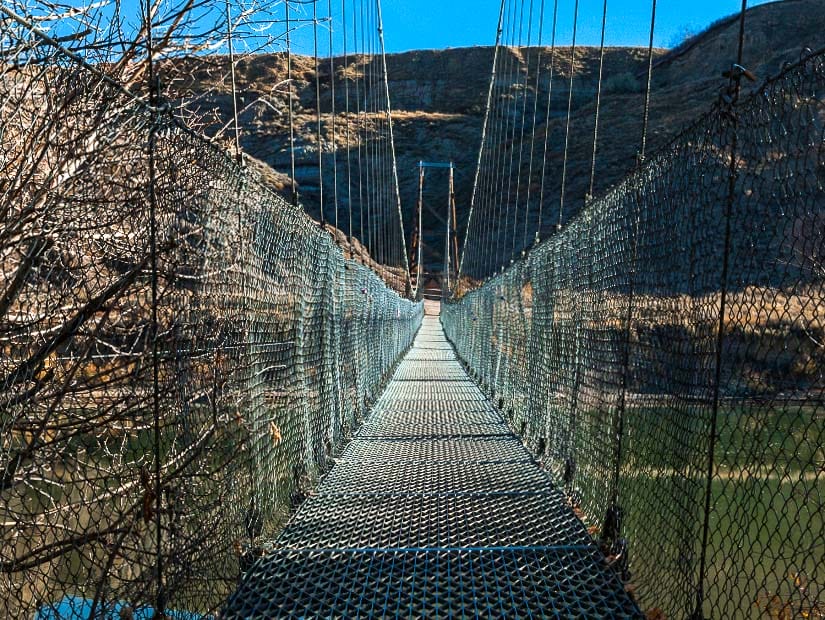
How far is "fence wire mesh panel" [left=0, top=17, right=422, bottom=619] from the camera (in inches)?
65.3

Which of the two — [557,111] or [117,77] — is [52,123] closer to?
[117,77]

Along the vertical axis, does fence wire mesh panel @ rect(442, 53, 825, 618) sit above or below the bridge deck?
above

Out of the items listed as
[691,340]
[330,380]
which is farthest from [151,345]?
[691,340]

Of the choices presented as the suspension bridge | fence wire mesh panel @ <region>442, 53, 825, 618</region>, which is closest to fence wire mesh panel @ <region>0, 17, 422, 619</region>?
the suspension bridge

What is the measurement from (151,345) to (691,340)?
1.53 meters

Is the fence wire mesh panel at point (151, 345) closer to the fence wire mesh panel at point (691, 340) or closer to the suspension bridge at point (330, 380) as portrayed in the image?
the suspension bridge at point (330, 380)

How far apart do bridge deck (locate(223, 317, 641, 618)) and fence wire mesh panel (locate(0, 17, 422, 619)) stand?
12 cm

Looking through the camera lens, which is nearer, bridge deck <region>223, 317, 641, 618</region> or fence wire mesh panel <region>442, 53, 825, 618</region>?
fence wire mesh panel <region>442, 53, 825, 618</region>

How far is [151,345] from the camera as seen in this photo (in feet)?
7.05

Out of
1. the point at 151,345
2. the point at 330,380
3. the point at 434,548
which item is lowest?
the point at 434,548

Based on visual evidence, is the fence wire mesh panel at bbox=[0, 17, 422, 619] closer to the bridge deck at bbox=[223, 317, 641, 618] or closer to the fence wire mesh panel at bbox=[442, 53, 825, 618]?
the bridge deck at bbox=[223, 317, 641, 618]

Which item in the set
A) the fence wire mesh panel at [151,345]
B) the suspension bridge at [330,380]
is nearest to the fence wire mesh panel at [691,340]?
the suspension bridge at [330,380]

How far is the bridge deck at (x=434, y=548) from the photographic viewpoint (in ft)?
5.16

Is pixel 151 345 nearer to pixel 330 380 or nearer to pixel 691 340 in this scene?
pixel 330 380
